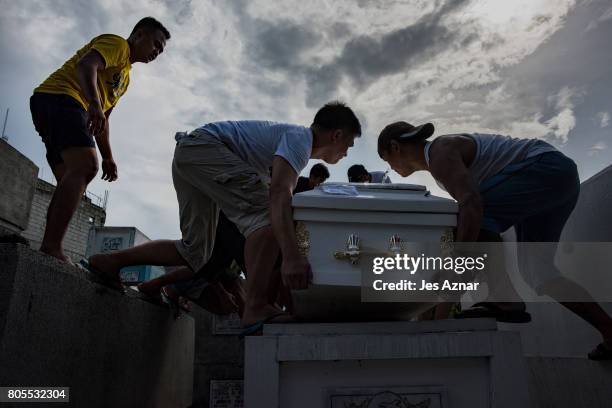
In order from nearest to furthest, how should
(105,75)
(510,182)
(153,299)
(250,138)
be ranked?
(510,182)
(250,138)
(105,75)
(153,299)

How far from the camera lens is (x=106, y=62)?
2.16 m

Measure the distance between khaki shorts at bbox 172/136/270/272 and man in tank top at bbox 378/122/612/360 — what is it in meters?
0.71

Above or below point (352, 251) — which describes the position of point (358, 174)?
above

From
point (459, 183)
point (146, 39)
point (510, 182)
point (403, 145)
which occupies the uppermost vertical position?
point (146, 39)

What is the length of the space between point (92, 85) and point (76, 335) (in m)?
1.09

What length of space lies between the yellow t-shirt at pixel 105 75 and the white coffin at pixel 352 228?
4.37ft

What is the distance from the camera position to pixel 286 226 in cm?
150

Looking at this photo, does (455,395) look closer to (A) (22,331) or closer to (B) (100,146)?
(A) (22,331)

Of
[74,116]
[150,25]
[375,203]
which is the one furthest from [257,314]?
[150,25]

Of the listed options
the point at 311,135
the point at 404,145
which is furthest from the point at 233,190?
the point at 404,145

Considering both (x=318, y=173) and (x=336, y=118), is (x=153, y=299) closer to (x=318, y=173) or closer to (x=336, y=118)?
(x=336, y=118)

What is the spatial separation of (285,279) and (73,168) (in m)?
1.12

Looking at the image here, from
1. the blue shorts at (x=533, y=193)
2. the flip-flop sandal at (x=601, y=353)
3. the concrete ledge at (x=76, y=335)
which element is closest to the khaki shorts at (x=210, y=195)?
the concrete ledge at (x=76, y=335)

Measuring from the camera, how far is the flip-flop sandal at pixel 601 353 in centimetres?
180
